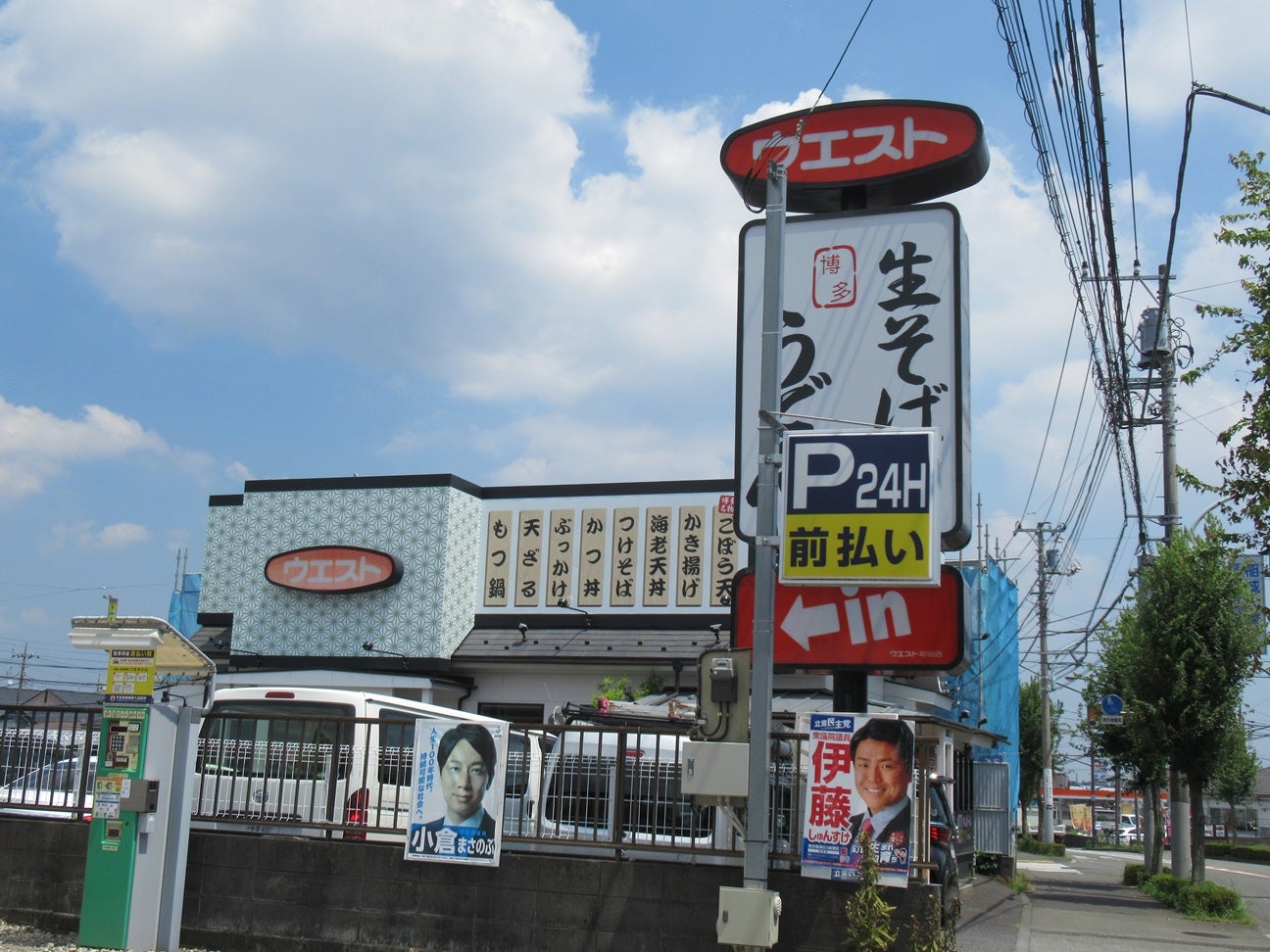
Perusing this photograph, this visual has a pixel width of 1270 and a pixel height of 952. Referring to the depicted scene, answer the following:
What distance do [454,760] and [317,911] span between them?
1.85 metres

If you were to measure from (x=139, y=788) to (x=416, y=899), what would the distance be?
2586 millimetres

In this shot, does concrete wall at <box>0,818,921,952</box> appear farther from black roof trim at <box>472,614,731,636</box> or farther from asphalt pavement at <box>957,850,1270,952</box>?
black roof trim at <box>472,614,731,636</box>

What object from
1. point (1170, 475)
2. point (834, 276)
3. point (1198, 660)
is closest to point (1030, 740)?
point (1170, 475)

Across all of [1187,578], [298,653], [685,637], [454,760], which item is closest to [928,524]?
[454,760]

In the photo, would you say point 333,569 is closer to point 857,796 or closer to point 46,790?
point 46,790

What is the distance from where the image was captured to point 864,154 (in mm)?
11109

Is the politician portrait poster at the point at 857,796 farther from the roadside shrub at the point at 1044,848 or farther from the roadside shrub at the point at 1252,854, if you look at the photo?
the roadside shrub at the point at 1252,854

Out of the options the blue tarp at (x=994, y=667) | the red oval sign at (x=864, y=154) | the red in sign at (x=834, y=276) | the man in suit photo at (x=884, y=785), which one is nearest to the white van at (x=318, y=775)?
the man in suit photo at (x=884, y=785)

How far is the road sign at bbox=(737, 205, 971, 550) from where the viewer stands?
10.3 meters

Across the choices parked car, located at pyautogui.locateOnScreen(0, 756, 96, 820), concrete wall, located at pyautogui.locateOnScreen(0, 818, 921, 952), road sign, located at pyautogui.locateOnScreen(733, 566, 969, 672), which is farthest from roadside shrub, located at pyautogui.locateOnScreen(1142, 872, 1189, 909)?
parked car, located at pyautogui.locateOnScreen(0, 756, 96, 820)

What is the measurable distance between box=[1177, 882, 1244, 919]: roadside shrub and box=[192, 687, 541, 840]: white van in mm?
12367

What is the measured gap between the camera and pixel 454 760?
33.6 ft

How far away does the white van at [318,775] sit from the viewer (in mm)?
10578

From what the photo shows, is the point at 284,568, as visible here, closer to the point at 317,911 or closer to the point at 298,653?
the point at 298,653
